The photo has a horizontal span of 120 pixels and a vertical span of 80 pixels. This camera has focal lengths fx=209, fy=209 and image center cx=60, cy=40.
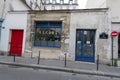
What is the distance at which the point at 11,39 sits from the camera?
17.8m

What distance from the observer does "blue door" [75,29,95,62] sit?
52.0ft

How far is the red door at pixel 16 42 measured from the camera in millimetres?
17562

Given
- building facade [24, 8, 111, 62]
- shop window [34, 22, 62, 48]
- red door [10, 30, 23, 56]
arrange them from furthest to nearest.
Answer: red door [10, 30, 23, 56]
shop window [34, 22, 62, 48]
building facade [24, 8, 111, 62]

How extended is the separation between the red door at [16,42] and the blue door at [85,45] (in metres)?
4.87

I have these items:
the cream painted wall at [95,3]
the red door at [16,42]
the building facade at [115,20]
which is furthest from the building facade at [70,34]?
the cream painted wall at [95,3]

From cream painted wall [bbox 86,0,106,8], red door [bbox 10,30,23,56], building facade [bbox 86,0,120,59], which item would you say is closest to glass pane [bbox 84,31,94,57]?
building facade [bbox 86,0,120,59]

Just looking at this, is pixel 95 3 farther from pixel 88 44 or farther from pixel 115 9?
pixel 88 44

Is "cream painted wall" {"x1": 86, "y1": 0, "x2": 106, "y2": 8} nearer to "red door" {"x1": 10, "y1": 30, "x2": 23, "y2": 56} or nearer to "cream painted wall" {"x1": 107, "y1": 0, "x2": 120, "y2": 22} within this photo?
"cream painted wall" {"x1": 107, "y1": 0, "x2": 120, "y2": 22}

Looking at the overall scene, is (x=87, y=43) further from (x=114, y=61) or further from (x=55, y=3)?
(x=55, y=3)

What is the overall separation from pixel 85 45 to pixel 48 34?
124 inches

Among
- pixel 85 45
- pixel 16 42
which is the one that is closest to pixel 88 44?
pixel 85 45

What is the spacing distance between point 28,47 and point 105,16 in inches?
260

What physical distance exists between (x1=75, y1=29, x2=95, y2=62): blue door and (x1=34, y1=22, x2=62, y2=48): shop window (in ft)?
5.16

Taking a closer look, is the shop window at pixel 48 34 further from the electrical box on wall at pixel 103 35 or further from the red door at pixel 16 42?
the electrical box on wall at pixel 103 35
